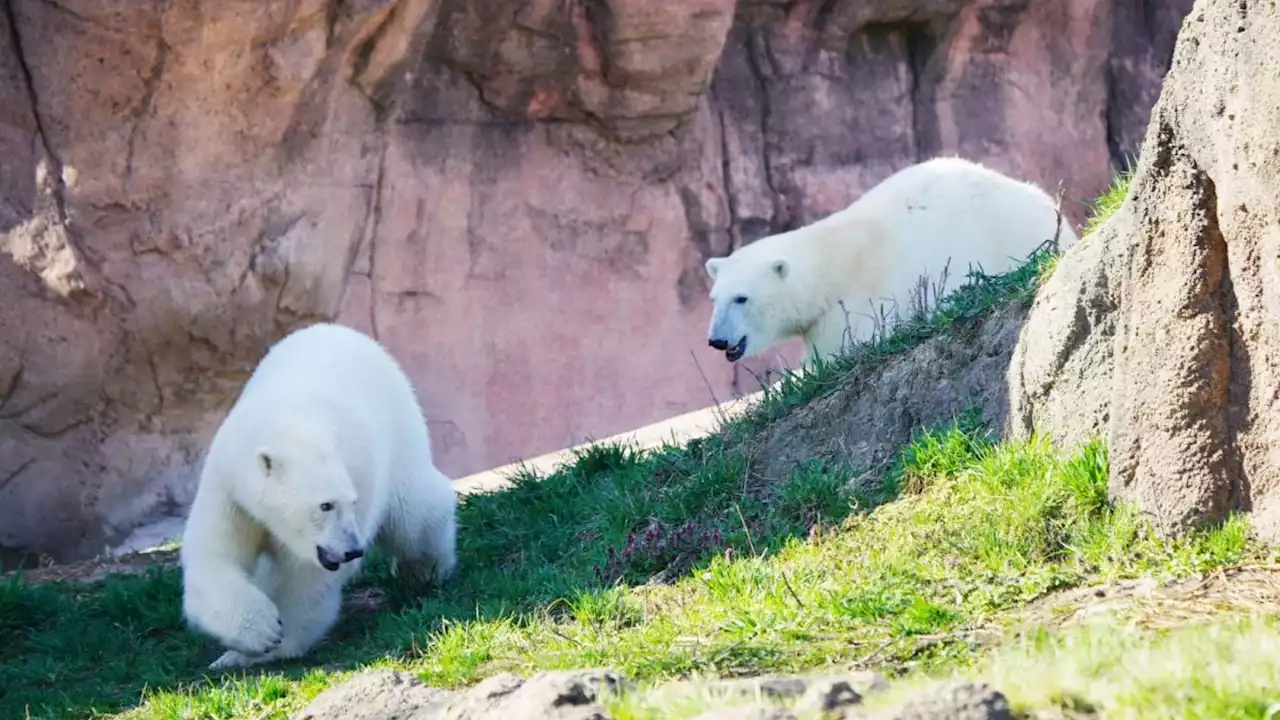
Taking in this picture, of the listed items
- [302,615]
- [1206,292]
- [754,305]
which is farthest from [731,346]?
[1206,292]

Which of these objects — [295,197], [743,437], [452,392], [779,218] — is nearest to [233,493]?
[743,437]

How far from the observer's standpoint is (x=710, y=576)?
18.0 ft

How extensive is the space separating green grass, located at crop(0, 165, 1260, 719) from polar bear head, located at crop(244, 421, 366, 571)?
15.7 inches

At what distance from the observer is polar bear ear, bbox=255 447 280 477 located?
6172 millimetres

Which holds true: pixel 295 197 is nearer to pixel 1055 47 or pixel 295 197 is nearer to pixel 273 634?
pixel 273 634

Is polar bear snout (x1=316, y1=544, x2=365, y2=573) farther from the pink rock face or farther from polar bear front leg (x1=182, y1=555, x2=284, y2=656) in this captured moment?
the pink rock face

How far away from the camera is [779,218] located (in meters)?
15.8

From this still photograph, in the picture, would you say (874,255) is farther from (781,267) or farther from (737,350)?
(737,350)

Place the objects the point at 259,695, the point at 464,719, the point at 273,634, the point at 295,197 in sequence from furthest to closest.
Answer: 1. the point at 295,197
2. the point at 273,634
3. the point at 259,695
4. the point at 464,719

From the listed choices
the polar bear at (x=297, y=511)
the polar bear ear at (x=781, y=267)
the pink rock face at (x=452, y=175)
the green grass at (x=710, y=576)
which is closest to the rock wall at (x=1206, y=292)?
the green grass at (x=710, y=576)

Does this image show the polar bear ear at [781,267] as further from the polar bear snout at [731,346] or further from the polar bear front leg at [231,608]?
the polar bear front leg at [231,608]

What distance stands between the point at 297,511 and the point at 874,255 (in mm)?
4397

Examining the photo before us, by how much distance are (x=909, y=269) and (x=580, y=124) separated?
19.6 ft

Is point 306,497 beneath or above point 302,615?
above
